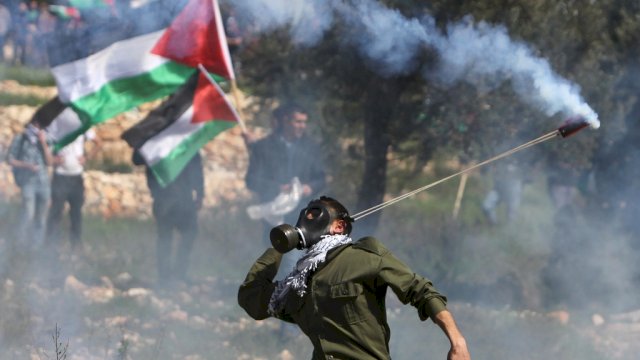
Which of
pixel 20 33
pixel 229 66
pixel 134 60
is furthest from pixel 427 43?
pixel 20 33

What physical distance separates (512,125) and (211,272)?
132 inches

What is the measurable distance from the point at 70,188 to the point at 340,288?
6.96 m

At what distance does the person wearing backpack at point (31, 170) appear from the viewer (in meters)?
11.5

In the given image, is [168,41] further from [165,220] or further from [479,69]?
[479,69]

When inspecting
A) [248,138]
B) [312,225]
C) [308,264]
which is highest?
[248,138]

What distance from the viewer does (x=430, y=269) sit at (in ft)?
41.0

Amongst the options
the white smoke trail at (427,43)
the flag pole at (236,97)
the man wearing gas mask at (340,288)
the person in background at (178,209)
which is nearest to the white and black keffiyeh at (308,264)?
the man wearing gas mask at (340,288)

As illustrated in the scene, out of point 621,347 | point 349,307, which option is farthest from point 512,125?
point 349,307

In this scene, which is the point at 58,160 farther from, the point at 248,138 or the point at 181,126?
the point at 248,138

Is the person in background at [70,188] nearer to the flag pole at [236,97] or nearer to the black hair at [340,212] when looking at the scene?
the flag pole at [236,97]

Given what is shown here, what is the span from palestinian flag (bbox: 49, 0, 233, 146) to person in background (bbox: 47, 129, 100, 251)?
0.87 feet

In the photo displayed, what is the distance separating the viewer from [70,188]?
11914 millimetres

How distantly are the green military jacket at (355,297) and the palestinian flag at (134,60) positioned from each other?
6.03 metres

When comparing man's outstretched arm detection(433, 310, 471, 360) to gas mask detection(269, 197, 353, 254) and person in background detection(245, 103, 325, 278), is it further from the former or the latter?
person in background detection(245, 103, 325, 278)
